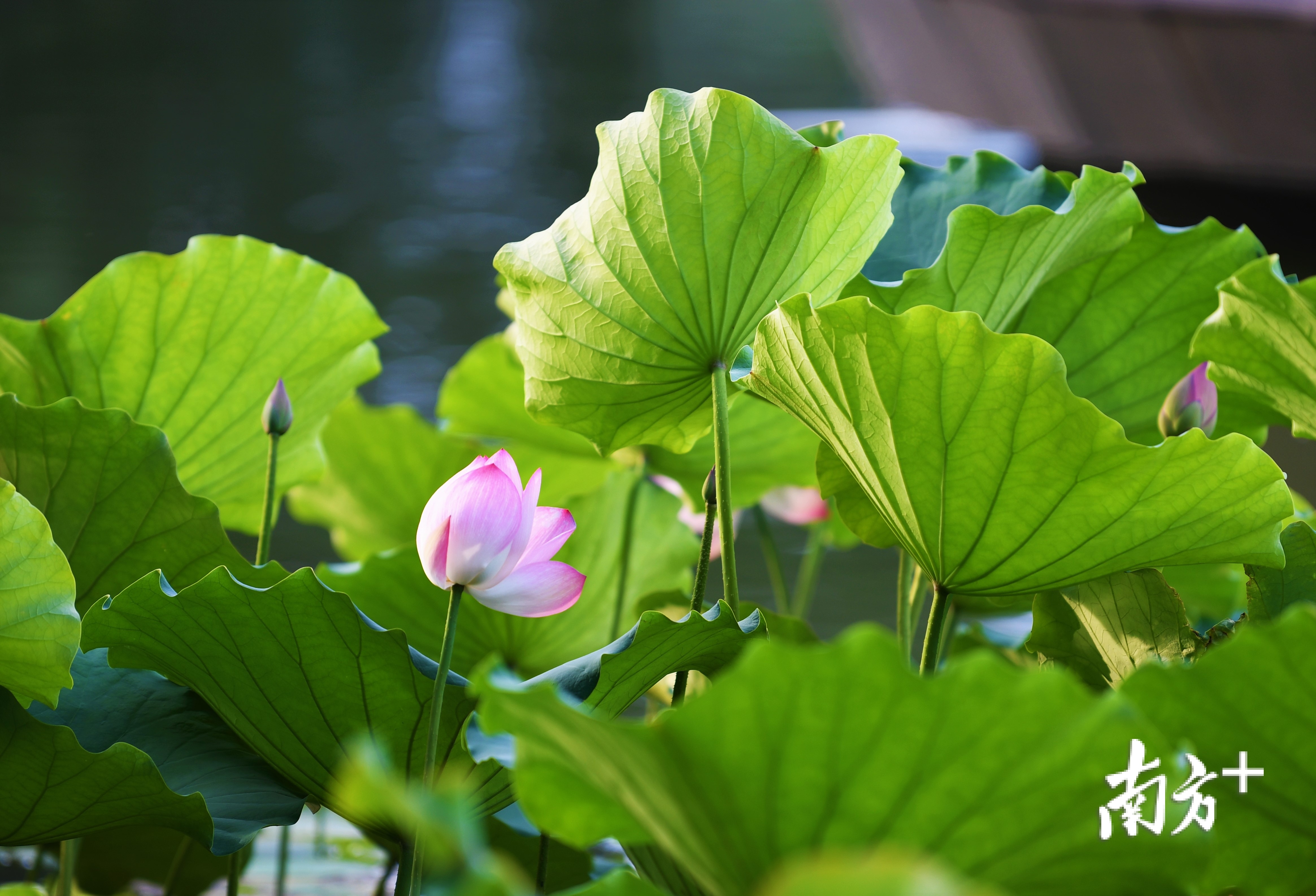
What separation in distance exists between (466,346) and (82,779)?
160cm

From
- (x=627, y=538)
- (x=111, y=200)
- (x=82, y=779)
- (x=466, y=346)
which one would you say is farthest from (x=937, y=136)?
(x=82, y=779)

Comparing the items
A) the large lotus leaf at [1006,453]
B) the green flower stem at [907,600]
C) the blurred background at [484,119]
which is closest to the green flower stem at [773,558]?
the green flower stem at [907,600]

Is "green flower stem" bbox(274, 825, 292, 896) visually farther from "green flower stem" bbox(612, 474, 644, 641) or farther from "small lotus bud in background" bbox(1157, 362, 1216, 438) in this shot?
"small lotus bud in background" bbox(1157, 362, 1216, 438)

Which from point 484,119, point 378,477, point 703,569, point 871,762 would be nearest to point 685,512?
point 378,477

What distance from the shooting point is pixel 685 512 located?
0.53 m

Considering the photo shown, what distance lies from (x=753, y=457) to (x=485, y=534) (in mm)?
233

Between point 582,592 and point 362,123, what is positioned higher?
point 582,592

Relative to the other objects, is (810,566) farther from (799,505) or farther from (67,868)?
(67,868)

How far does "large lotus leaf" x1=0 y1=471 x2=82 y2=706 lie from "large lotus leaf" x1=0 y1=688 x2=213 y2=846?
0.01 metres

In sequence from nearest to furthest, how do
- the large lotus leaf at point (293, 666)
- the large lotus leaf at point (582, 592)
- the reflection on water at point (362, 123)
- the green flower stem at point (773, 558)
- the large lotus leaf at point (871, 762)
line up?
the large lotus leaf at point (871, 762), the large lotus leaf at point (293, 666), the large lotus leaf at point (582, 592), the green flower stem at point (773, 558), the reflection on water at point (362, 123)

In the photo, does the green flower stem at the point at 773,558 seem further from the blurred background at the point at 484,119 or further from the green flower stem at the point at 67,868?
the blurred background at the point at 484,119

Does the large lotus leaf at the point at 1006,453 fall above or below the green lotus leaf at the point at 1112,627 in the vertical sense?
above

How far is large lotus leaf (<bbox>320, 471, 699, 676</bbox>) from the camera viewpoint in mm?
361

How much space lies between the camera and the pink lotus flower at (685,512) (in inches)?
17.1
